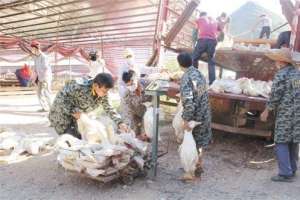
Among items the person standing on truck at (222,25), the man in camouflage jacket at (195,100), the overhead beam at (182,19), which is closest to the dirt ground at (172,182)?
the man in camouflage jacket at (195,100)

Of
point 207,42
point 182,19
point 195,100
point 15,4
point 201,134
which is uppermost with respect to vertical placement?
point 15,4

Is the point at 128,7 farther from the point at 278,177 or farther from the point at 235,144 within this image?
the point at 278,177

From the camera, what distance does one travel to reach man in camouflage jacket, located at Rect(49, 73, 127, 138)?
15.1 ft

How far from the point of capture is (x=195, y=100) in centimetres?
462

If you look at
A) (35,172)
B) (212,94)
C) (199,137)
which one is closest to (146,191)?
(199,137)

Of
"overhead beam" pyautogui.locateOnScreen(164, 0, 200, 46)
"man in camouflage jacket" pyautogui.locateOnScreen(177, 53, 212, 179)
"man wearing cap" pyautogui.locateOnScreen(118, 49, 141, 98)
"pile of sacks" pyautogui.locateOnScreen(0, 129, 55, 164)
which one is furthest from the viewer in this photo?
"overhead beam" pyautogui.locateOnScreen(164, 0, 200, 46)

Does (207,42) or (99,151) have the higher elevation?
(207,42)

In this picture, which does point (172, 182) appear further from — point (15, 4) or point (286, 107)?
point (15, 4)

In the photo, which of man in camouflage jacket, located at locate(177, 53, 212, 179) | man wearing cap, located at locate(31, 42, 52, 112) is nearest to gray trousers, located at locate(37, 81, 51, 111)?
man wearing cap, located at locate(31, 42, 52, 112)

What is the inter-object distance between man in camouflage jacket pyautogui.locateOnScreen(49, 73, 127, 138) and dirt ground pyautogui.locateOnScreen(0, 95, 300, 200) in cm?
64

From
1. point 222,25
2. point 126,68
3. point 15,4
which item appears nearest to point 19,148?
point 126,68

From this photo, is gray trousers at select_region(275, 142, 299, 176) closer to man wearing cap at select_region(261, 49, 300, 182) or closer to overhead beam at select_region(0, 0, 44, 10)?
man wearing cap at select_region(261, 49, 300, 182)

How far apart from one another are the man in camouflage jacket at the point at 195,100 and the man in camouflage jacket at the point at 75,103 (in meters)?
0.84

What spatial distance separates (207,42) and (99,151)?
3.74 meters
